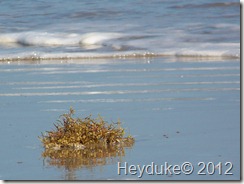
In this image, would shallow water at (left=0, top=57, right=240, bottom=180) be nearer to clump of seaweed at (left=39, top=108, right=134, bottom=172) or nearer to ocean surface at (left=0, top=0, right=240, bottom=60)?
clump of seaweed at (left=39, top=108, right=134, bottom=172)

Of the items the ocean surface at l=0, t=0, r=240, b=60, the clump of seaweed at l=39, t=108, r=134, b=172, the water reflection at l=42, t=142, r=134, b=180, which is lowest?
the water reflection at l=42, t=142, r=134, b=180

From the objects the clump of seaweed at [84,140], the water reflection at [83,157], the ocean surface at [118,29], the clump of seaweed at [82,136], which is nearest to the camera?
the water reflection at [83,157]

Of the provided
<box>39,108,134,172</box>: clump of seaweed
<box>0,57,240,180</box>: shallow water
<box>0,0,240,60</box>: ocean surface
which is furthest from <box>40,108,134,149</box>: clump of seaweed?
<box>0,0,240,60</box>: ocean surface

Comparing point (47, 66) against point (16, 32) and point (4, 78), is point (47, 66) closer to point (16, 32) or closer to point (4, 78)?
point (4, 78)

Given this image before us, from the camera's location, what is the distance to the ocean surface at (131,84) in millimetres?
5133

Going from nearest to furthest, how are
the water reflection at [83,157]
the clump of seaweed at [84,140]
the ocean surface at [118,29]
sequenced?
the water reflection at [83,157]
the clump of seaweed at [84,140]
the ocean surface at [118,29]

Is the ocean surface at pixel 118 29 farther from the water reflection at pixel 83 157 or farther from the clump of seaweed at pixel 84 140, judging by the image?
the water reflection at pixel 83 157

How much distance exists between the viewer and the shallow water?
509cm

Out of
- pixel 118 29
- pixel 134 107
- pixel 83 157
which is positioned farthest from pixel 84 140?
pixel 118 29

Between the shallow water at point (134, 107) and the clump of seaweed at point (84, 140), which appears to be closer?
the shallow water at point (134, 107)

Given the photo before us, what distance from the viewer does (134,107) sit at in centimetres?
698

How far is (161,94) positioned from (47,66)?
290 centimetres

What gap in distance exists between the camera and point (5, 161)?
5215 mm

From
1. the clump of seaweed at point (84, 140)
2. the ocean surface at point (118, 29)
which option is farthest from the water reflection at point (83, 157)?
the ocean surface at point (118, 29)
